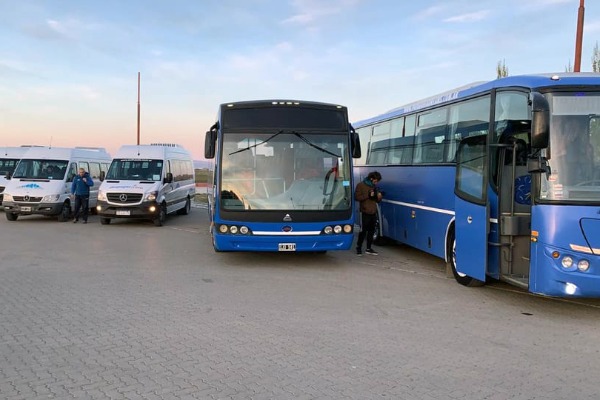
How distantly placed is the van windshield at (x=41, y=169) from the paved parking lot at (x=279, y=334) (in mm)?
8004

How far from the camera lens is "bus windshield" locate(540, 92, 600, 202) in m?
6.21

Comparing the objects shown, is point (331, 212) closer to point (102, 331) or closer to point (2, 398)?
point (102, 331)

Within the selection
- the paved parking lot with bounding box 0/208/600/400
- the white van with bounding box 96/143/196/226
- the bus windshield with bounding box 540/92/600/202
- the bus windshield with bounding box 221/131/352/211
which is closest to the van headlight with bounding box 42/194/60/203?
the white van with bounding box 96/143/196/226

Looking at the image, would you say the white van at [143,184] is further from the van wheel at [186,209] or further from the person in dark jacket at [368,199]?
the person in dark jacket at [368,199]

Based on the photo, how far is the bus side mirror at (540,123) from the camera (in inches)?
236

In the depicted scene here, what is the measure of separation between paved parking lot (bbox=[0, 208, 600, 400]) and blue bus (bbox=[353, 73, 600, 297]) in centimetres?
66

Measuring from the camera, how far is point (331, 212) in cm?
933

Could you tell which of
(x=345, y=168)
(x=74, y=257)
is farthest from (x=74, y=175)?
(x=345, y=168)

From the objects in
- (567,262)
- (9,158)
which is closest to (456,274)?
(567,262)

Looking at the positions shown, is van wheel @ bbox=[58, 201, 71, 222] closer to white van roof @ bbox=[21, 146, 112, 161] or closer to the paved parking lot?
white van roof @ bbox=[21, 146, 112, 161]

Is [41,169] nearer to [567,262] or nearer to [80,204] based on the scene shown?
[80,204]

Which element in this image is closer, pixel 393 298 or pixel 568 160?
pixel 568 160

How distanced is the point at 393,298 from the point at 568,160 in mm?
2960

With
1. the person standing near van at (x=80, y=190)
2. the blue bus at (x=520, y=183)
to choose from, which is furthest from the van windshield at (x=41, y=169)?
the blue bus at (x=520, y=183)
